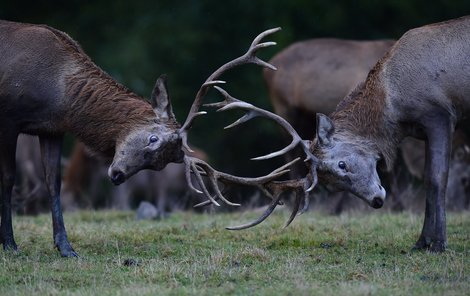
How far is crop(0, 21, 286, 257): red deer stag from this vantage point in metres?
10.5

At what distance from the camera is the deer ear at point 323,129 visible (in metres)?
10.9

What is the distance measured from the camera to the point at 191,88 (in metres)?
26.2

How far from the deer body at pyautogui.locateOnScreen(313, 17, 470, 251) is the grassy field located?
0.58 metres

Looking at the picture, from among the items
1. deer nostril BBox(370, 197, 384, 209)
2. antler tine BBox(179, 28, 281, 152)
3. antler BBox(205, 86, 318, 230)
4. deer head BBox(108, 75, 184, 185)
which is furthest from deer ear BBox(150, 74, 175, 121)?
deer nostril BBox(370, 197, 384, 209)

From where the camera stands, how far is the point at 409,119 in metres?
10.9

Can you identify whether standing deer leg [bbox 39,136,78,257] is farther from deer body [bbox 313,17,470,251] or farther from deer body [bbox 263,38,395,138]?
deer body [bbox 263,38,395,138]

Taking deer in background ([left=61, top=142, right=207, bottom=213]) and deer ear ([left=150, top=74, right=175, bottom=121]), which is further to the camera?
deer in background ([left=61, top=142, right=207, bottom=213])

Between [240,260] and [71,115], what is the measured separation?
2.19 metres

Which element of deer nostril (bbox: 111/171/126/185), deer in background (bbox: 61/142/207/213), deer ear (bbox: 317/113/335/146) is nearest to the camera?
deer nostril (bbox: 111/171/126/185)

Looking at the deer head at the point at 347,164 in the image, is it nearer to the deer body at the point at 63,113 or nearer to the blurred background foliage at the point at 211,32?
the deer body at the point at 63,113

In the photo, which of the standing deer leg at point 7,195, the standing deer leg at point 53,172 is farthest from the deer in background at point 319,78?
the standing deer leg at point 7,195

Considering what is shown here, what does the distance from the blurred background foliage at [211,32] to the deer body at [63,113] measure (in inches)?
509

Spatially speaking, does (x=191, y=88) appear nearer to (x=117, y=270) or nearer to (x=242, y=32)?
(x=242, y=32)

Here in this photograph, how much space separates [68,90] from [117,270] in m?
2.08
